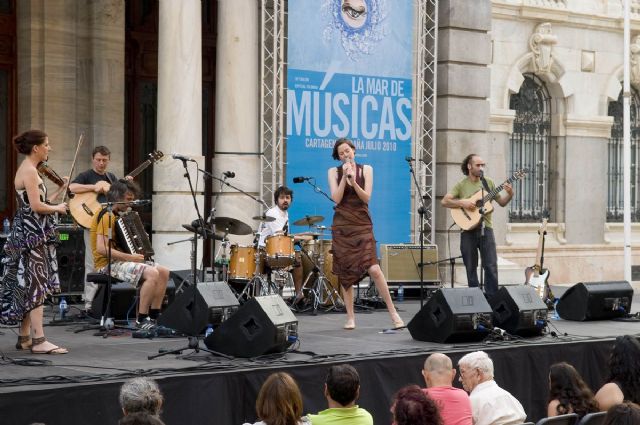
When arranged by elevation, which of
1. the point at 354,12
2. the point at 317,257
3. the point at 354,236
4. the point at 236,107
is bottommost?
the point at 317,257

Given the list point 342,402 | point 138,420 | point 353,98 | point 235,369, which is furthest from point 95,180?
point 138,420

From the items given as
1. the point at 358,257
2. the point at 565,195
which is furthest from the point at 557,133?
the point at 358,257

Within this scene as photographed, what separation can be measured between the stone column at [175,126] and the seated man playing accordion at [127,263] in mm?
3310

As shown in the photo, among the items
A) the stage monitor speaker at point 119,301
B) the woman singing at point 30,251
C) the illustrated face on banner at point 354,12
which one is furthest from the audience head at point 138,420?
the illustrated face on banner at point 354,12

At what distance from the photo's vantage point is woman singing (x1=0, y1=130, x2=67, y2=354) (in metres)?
10.7

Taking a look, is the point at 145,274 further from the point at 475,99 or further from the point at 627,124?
the point at 627,124

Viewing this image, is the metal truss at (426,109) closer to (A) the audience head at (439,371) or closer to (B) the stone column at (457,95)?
(B) the stone column at (457,95)

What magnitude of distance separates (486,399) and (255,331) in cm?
274

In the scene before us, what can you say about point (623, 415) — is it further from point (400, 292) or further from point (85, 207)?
point (400, 292)

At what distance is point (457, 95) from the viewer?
20.2 m

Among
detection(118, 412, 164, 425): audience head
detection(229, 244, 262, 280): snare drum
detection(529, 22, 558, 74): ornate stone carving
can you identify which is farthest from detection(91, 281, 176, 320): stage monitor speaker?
detection(529, 22, 558, 74): ornate stone carving

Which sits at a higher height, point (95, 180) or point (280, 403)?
point (95, 180)

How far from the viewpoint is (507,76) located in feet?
73.3

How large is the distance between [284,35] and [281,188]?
2.78 m
